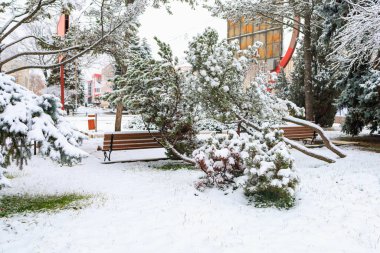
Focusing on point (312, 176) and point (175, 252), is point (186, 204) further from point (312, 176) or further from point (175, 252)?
point (312, 176)

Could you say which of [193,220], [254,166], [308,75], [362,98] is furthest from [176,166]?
[308,75]

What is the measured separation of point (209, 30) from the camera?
25.7 feet

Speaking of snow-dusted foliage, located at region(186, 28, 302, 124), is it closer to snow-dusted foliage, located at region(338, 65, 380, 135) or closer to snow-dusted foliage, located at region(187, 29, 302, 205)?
snow-dusted foliage, located at region(187, 29, 302, 205)

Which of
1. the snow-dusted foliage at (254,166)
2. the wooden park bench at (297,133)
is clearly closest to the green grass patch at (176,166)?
the snow-dusted foliage at (254,166)

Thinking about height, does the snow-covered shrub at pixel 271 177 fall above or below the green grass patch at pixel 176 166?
above

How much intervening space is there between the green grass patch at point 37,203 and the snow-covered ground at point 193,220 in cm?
28

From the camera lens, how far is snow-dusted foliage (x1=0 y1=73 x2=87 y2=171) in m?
4.75

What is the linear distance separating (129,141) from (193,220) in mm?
4941

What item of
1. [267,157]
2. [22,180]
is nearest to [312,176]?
[267,157]

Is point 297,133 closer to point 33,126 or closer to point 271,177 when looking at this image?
point 271,177

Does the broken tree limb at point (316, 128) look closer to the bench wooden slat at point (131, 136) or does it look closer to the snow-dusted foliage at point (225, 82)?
the snow-dusted foliage at point (225, 82)

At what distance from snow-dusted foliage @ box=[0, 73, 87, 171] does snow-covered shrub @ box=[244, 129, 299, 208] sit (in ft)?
9.63

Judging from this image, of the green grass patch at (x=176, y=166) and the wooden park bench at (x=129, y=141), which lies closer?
the green grass patch at (x=176, y=166)

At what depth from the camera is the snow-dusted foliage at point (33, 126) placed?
4.75 metres
